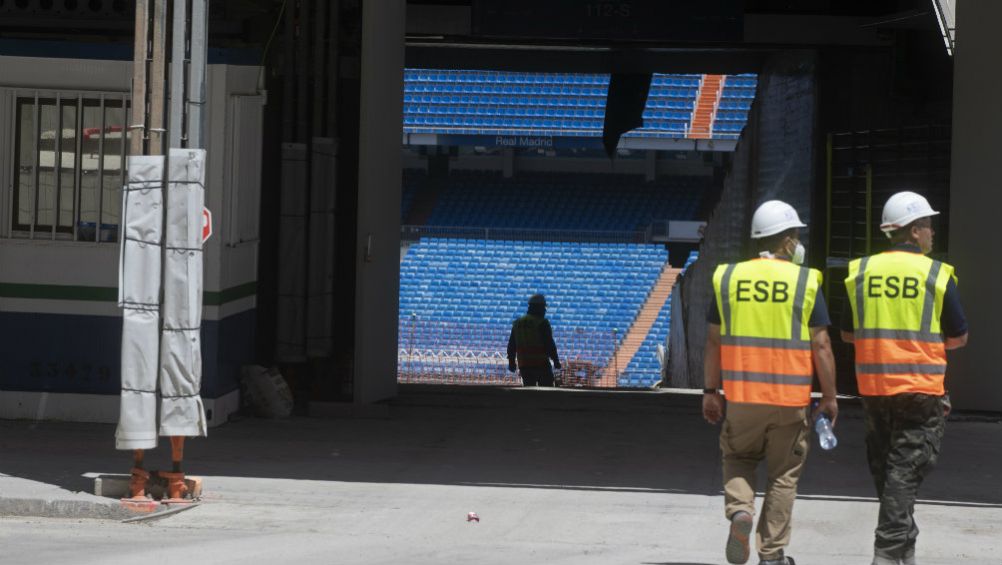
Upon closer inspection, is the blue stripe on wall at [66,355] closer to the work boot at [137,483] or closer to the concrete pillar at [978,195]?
the work boot at [137,483]

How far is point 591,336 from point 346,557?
30289 millimetres

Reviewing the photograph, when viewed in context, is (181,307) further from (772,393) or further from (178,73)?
(772,393)

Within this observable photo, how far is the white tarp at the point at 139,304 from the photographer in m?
9.24

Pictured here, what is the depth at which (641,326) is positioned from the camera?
128 feet

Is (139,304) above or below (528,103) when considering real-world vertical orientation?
below

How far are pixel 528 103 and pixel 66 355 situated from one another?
1283 inches

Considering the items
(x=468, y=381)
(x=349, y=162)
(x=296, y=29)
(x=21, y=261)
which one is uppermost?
(x=296, y=29)

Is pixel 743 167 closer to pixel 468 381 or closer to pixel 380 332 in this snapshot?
pixel 468 381

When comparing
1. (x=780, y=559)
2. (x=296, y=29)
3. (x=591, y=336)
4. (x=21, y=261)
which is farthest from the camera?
(x=591, y=336)

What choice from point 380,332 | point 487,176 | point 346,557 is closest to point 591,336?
point 487,176

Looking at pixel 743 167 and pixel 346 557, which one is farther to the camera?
pixel 743 167

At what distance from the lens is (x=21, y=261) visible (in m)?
12.4

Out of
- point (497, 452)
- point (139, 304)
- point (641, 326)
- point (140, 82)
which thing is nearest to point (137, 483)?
point (139, 304)

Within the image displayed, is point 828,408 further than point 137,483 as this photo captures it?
No
